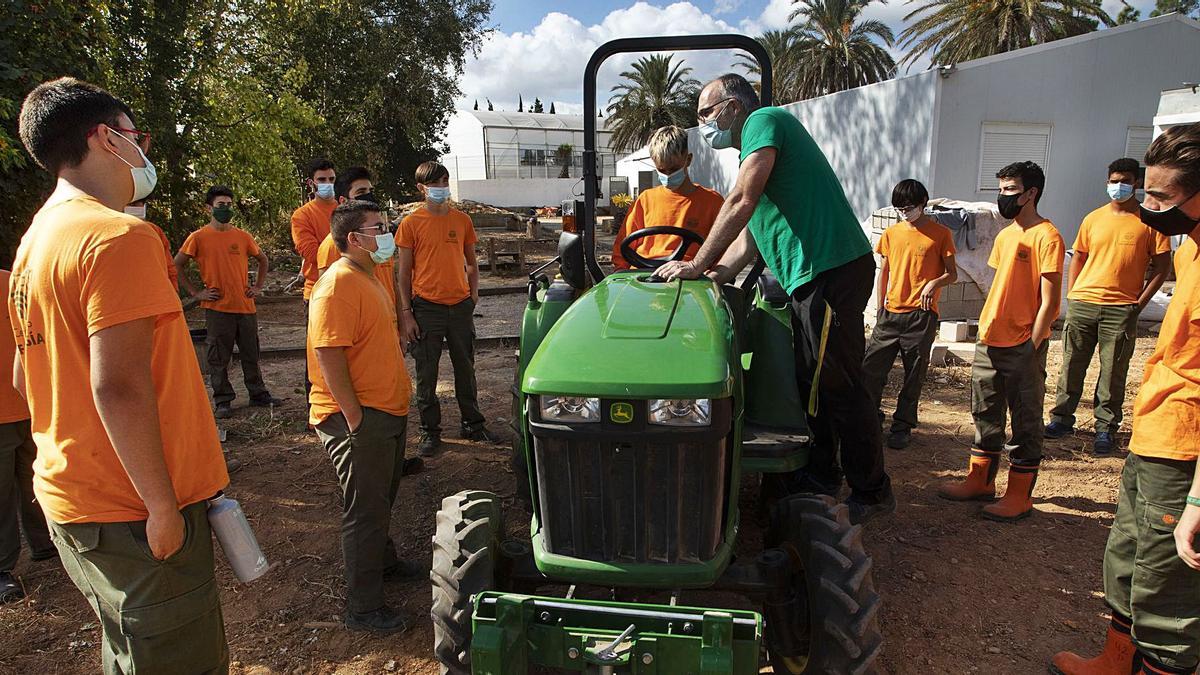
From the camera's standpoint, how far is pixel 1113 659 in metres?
2.87

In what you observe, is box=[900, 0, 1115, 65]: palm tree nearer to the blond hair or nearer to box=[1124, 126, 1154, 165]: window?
box=[1124, 126, 1154, 165]: window

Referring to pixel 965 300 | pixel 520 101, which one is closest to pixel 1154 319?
pixel 965 300

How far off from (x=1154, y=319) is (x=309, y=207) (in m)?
9.92

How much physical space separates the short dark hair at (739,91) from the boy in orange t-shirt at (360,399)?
1816 mm

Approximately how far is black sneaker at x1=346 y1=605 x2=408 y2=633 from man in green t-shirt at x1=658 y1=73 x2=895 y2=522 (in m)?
2.00

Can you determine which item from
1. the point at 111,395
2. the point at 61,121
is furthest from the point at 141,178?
the point at 111,395

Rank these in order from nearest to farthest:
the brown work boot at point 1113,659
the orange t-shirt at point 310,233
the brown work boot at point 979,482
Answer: the brown work boot at point 1113,659
the brown work boot at point 979,482
the orange t-shirt at point 310,233

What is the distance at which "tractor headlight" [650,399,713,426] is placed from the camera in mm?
2309

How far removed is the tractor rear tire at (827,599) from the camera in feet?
7.92

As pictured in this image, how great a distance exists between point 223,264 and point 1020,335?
6.12 m

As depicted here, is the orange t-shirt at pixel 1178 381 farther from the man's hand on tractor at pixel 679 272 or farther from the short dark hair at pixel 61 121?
the short dark hair at pixel 61 121

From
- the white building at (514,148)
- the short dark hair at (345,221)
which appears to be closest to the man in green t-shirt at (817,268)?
the short dark hair at (345,221)

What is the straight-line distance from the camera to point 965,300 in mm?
9188

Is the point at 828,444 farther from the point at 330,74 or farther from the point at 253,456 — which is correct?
the point at 330,74
